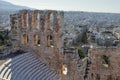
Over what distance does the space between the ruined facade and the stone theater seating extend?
0.62 meters

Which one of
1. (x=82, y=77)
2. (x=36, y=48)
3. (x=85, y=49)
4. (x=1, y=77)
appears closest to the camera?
(x=1, y=77)

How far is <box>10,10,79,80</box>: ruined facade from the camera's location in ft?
72.9

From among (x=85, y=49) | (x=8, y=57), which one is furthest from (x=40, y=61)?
(x=85, y=49)

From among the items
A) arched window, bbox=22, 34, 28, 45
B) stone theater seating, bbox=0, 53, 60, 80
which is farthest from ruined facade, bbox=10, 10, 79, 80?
stone theater seating, bbox=0, 53, 60, 80

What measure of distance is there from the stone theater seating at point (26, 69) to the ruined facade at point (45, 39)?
62cm

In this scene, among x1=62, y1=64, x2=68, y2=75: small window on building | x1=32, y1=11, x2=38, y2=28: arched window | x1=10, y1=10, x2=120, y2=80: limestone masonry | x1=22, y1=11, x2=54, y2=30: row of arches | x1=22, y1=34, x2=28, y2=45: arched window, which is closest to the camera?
x1=10, y1=10, x2=120, y2=80: limestone masonry

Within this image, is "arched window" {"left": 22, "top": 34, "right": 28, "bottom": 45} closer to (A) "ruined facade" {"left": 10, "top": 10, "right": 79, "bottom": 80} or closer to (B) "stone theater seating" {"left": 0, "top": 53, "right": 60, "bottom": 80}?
(A) "ruined facade" {"left": 10, "top": 10, "right": 79, "bottom": 80}

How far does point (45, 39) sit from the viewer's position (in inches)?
909

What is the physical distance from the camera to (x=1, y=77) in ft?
57.8

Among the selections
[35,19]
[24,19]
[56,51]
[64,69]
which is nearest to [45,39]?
[56,51]

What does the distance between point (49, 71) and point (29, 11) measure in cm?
503

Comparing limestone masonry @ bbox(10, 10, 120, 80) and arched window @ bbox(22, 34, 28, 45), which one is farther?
arched window @ bbox(22, 34, 28, 45)

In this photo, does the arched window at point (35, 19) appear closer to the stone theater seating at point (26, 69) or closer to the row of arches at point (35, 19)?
the row of arches at point (35, 19)

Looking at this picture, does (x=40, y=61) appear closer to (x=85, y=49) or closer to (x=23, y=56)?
(x=23, y=56)
